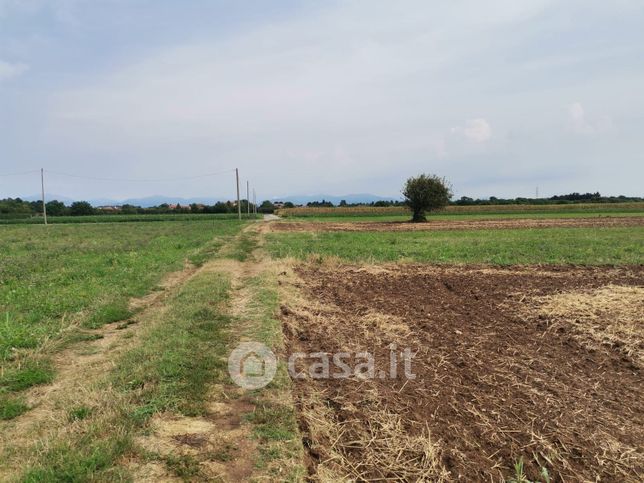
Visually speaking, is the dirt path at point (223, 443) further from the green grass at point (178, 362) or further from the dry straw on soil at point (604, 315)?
the dry straw on soil at point (604, 315)

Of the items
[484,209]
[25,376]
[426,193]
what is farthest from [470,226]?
[484,209]

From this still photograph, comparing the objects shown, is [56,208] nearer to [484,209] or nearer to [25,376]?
[484,209]

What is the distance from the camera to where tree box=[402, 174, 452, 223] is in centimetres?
5166

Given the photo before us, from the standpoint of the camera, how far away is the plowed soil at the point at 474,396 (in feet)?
11.4

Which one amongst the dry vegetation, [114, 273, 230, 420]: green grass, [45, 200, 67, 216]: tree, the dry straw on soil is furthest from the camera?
[45, 200, 67, 216]: tree

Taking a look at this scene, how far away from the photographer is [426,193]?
51.9 meters

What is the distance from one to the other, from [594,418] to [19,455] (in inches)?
206

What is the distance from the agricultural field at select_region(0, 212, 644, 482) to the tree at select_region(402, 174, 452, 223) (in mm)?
41755

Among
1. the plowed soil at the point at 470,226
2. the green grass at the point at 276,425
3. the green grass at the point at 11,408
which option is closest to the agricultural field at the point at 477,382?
the green grass at the point at 276,425

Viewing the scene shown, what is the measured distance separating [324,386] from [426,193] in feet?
162

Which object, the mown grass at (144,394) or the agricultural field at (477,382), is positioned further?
the agricultural field at (477,382)

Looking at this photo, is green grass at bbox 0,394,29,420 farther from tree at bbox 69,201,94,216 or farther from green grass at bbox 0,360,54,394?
tree at bbox 69,201,94,216

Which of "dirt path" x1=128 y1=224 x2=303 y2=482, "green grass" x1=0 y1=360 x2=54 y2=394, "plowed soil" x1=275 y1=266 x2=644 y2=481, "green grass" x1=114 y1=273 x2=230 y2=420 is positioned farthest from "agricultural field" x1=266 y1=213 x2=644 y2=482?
"green grass" x1=0 y1=360 x2=54 y2=394

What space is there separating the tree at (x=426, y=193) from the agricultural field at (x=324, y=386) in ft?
137
